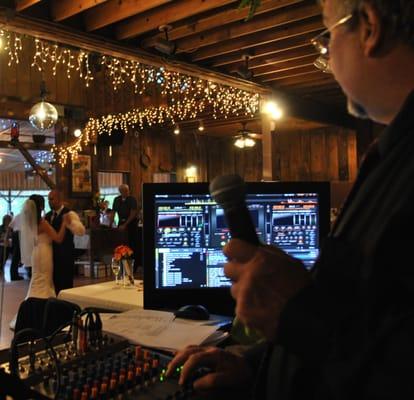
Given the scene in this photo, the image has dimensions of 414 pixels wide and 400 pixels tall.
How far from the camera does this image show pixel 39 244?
4.84 m

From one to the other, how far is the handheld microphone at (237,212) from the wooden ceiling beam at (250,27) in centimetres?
338

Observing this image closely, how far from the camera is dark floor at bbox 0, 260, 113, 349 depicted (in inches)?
191

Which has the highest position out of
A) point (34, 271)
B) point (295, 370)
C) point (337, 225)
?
point (337, 225)

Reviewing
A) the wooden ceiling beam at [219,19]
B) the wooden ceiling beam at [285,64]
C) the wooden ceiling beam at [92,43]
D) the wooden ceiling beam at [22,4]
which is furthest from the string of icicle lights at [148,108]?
the wooden ceiling beam at [22,4]

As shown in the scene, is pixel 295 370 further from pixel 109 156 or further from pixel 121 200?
pixel 109 156

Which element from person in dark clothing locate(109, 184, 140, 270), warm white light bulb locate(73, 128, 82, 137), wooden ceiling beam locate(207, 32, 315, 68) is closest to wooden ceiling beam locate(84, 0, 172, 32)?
wooden ceiling beam locate(207, 32, 315, 68)

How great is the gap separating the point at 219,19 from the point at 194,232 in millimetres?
2781

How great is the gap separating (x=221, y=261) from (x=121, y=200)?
7503 millimetres

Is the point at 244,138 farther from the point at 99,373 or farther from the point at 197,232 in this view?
the point at 99,373

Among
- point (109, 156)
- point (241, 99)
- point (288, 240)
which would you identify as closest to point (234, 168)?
point (109, 156)

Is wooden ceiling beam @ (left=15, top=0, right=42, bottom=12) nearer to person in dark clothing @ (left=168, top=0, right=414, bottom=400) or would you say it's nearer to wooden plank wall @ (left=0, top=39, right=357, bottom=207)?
person in dark clothing @ (left=168, top=0, right=414, bottom=400)

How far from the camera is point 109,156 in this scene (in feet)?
34.3

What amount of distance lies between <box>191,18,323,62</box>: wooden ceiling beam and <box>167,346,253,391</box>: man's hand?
12.3 ft

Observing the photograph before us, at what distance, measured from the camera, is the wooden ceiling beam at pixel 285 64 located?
5.48 m
